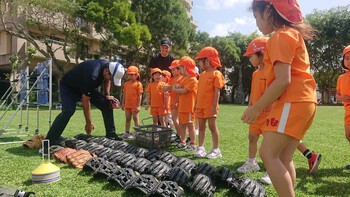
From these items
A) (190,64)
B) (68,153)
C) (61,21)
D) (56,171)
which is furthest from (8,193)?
(61,21)

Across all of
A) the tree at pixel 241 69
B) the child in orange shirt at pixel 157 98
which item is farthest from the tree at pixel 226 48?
the child in orange shirt at pixel 157 98

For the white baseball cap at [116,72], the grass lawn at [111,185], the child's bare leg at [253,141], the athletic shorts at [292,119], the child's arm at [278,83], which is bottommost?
the grass lawn at [111,185]

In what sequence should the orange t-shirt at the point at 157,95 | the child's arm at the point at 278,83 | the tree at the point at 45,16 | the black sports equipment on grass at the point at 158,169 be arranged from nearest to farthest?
the child's arm at the point at 278,83 → the black sports equipment on grass at the point at 158,169 → the orange t-shirt at the point at 157,95 → the tree at the point at 45,16

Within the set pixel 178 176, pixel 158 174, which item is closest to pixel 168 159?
pixel 158 174

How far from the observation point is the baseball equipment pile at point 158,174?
3.06m

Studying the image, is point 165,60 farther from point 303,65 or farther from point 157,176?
point 303,65

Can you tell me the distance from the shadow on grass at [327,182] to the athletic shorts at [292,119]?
1517 mm

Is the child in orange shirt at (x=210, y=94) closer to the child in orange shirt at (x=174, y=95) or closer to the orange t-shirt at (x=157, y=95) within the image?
the child in orange shirt at (x=174, y=95)

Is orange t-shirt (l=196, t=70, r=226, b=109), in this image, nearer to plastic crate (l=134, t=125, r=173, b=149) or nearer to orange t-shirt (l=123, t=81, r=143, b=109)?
plastic crate (l=134, t=125, r=173, b=149)

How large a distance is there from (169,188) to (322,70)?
1718 inches

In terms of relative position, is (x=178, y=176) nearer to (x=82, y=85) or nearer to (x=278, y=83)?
(x=278, y=83)

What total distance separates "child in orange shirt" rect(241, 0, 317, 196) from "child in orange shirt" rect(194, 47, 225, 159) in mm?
2704

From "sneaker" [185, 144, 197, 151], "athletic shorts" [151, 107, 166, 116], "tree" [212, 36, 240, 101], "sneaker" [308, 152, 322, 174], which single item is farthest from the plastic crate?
"tree" [212, 36, 240, 101]

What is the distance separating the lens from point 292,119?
216cm
